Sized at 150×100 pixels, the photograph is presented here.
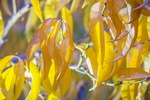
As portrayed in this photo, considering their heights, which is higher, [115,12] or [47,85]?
[115,12]

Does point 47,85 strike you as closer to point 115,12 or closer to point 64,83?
point 64,83

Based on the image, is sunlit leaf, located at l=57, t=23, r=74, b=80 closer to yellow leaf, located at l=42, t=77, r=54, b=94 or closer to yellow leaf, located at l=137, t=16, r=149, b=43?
yellow leaf, located at l=42, t=77, r=54, b=94

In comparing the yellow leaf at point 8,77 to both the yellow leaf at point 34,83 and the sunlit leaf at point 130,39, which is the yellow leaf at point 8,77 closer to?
the yellow leaf at point 34,83

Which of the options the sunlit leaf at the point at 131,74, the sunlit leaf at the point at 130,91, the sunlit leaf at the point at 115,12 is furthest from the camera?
the sunlit leaf at the point at 130,91

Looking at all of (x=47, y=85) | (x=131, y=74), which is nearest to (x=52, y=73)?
(x=47, y=85)

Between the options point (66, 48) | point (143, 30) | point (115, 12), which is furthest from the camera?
point (143, 30)

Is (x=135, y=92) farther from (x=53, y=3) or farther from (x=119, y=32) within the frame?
(x=53, y=3)

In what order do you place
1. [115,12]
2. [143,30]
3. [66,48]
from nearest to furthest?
[115,12]
[66,48]
[143,30]

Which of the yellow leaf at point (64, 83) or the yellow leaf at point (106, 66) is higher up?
the yellow leaf at point (106, 66)

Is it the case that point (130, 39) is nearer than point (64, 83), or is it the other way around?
point (130, 39)

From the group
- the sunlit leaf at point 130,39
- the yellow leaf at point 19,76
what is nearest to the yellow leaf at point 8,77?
the yellow leaf at point 19,76

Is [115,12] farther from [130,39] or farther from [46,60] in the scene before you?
[46,60]
